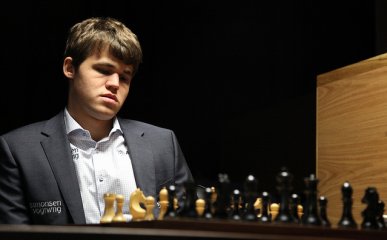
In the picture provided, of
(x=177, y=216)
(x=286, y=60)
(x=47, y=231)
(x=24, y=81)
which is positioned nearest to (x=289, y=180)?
(x=177, y=216)

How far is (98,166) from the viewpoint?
6.80 feet

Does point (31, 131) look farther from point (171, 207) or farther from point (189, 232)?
point (189, 232)

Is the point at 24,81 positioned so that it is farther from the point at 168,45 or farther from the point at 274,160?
the point at 274,160

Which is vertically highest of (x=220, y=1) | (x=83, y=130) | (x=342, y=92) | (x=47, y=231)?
(x=220, y=1)

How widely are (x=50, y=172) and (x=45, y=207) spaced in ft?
0.35

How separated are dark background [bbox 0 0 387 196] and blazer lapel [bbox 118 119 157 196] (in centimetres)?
51

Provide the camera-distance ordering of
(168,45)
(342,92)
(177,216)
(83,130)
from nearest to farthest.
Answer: (177,216)
(83,130)
(342,92)
(168,45)

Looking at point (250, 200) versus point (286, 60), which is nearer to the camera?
point (250, 200)

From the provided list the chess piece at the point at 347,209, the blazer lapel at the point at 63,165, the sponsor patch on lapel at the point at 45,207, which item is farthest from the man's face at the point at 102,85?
the chess piece at the point at 347,209

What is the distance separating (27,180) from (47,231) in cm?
100

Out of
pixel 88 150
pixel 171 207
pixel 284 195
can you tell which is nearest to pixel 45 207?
pixel 88 150

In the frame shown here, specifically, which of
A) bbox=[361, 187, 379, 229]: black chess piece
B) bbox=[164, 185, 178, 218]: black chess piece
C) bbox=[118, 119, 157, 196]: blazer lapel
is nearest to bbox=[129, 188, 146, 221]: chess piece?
bbox=[164, 185, 178, 218]: black chess piece

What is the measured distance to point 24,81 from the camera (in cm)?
266

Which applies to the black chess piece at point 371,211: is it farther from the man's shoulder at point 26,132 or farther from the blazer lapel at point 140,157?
the man's shoulder at point 26,132
